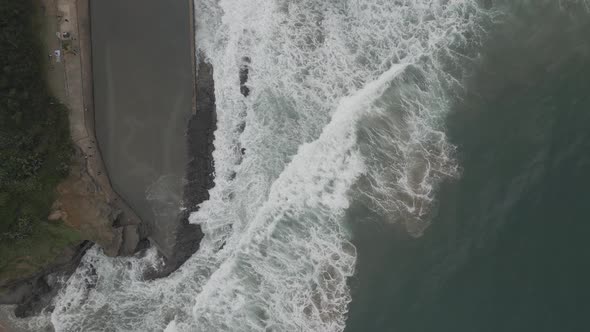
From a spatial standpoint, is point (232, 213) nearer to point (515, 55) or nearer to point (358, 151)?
point (358, 151)

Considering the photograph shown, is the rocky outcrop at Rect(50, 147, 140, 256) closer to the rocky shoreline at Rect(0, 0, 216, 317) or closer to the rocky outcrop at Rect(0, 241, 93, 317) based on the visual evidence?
the rocky shoreline at Rect(0, 0, 216, 317)

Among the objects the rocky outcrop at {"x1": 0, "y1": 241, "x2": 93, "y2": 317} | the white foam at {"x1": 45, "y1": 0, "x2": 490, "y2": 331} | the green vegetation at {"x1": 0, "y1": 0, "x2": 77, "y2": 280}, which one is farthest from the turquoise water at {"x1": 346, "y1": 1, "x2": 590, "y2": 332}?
the green vegetation at {"x1": 0, "y1": 0, "x2": 77, "y2": 280}

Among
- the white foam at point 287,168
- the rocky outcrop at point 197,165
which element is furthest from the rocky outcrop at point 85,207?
the rocky outcrop at point 197,165

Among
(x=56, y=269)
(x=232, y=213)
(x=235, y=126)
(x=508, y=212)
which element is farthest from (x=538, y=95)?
(x=56, y=269)

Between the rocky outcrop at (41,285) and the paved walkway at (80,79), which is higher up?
the paved walkway at (80,79)

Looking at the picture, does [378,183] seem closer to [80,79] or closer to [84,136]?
[84,136]

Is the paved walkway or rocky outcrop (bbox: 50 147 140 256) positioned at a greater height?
the paved walkway

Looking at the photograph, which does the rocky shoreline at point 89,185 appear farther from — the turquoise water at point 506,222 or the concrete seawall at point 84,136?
the turquoise water at point 506,222

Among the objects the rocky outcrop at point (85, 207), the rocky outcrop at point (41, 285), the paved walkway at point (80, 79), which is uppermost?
the paved walkway at point (80, 79)
